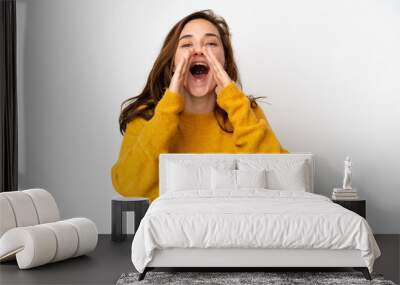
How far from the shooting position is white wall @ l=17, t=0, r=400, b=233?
6.91m

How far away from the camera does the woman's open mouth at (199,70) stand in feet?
21.9

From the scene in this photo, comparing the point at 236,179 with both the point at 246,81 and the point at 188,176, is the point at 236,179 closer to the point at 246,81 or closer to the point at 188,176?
the point at 188,176

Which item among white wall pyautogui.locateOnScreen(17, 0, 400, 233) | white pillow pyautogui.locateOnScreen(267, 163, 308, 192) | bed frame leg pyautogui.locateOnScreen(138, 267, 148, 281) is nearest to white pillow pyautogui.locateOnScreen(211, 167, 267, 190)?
white pillow pyautogui.locateOnScreen(267, 163, 308, 192)

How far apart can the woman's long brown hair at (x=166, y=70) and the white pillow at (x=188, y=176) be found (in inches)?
30.9

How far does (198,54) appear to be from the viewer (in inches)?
262

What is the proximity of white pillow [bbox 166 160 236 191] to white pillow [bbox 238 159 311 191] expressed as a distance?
23 cm

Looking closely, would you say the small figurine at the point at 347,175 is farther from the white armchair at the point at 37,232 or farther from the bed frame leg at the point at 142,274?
the bed frame leg at the point at 142,274

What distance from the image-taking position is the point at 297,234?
452 cm

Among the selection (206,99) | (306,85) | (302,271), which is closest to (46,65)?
(206,99)

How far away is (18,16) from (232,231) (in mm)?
3791

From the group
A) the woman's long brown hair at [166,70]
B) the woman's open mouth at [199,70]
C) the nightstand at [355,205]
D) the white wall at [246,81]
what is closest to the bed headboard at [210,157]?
the nightstand at [355,205]

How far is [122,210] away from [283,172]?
61.1 inches

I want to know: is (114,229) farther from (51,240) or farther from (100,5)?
(100,5)

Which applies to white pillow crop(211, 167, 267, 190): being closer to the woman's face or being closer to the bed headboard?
the bed headboard
